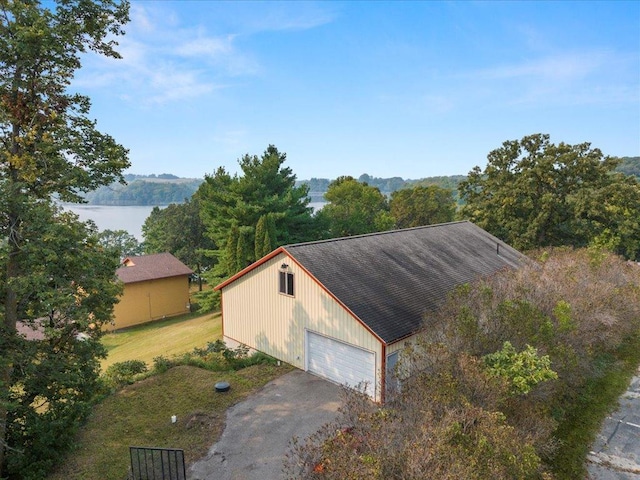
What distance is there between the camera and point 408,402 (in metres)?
8.02

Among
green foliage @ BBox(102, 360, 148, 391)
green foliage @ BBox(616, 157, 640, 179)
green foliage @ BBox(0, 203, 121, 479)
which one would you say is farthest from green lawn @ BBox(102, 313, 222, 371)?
green foliage @ BBox(616, 157, 640, 179)

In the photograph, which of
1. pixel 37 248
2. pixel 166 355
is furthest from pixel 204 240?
pixel 37 248

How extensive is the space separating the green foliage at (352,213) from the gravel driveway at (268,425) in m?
19.8

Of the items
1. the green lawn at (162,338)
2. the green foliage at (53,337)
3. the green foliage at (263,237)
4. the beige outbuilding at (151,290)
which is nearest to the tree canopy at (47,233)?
the green foliage at (53,337)

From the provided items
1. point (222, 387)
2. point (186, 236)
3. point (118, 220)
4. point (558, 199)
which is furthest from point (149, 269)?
point (118, 220)

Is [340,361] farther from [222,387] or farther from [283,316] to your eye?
[222,387]

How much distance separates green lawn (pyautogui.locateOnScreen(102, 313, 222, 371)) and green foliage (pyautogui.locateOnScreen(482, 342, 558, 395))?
1848 cm

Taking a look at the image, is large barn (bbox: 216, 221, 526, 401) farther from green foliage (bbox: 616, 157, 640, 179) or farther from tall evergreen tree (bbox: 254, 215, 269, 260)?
green foliage (bbox: 616, 157, 640, 179)

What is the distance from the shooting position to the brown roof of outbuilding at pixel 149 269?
31622 millimetres

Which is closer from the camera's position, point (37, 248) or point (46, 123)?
point (37, 248)

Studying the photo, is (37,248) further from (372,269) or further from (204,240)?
(204,240)

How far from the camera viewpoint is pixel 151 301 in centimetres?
3275

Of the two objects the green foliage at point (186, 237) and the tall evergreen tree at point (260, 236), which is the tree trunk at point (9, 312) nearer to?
the tall evergreen tree at point (260, 236)

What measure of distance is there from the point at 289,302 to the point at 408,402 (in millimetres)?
9495
